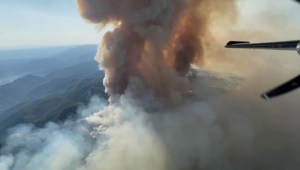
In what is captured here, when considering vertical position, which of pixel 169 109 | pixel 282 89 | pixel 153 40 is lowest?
pixel 282 89

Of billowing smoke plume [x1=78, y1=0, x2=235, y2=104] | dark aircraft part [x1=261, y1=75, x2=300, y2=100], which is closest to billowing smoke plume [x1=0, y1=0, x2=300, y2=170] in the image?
billowing smoke plume [x1=78, y1=0, x2=235, y2=104]

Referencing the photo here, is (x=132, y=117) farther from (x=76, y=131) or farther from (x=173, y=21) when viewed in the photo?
(x=76, y=131)

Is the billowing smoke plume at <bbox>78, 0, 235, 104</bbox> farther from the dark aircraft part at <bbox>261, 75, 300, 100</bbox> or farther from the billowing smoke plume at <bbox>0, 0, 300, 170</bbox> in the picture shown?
the dark aircraft part at <bbox>261, 75, 300, 100</bbox>

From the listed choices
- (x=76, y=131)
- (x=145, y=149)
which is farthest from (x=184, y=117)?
(x=76, y=131)

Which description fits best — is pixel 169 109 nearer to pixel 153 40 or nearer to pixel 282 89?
pixel 153 40

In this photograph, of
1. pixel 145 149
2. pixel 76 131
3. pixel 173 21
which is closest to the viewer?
pixel 173 21

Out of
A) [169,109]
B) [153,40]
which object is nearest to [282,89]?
[153,40]

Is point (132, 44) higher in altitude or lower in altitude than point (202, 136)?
higher

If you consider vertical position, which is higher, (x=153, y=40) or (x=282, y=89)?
(x=153, y=40)
